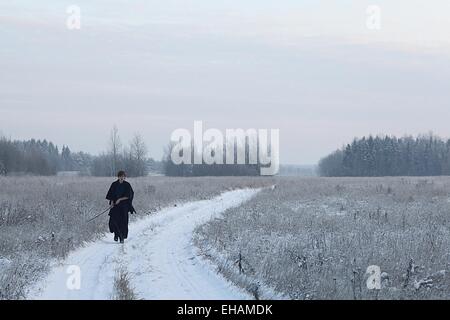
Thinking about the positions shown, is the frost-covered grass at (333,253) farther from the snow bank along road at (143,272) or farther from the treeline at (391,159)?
the treeline at (391,159)

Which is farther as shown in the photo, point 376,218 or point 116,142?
point 116,142

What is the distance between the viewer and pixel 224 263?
10.8m

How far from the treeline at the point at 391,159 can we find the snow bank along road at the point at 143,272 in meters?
109

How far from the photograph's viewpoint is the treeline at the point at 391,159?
119812 millimetres

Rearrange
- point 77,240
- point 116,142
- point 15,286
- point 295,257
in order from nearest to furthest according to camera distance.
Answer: point 15,286 → point 295,257 → point 77,240 → point 116,142

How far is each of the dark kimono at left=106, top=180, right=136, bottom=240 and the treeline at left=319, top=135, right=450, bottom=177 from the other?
109 metres

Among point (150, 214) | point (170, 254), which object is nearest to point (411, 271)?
point (170, 254)

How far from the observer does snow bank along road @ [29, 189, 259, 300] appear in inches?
343

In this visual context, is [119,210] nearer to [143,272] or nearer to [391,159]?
[143,272]

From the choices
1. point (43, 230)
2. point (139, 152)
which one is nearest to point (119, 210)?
point (43, 230)

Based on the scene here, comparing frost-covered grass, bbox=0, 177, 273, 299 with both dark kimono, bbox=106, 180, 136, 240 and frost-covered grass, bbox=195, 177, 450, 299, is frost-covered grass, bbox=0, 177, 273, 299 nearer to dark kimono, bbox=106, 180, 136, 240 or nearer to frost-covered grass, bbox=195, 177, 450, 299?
dark kimono, bbox=106, 180, 136, 240

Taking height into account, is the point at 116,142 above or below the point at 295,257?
above
